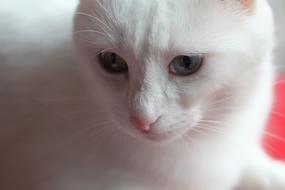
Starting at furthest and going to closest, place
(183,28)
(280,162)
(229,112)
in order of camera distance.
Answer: (280,162) → (229,112) → (183,28)

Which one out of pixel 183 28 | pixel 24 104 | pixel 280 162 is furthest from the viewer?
pixel 280 162

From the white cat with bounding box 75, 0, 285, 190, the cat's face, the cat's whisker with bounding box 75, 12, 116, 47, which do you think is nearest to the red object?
the white cat with bounding box 75, 0, 285, 190

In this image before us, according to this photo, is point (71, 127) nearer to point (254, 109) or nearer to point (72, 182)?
point (72, 182)

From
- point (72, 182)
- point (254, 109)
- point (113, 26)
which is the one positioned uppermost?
point (254, 109)

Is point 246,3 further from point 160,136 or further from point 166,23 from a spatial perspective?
point 160,136

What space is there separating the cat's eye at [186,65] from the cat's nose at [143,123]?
8 cm

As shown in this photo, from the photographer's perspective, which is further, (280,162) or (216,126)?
(280,162)

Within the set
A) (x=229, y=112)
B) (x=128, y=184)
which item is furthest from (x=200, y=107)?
(x=128, y=184)

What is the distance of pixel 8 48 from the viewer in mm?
1008

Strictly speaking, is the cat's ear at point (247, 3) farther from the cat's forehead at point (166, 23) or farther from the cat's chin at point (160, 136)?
the cat's chin at point (160, 136)

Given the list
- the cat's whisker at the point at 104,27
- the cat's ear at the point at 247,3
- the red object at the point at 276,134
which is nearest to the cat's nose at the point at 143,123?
the cat's whisker at the point at 104,27

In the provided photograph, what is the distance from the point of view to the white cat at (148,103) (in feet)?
2.49

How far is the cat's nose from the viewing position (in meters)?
0.77

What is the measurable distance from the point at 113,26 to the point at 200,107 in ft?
0.60
